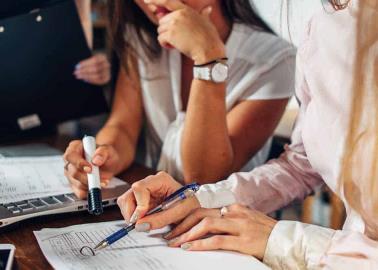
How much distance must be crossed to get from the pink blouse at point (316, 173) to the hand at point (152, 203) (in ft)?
0.15

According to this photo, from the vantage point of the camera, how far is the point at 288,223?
80 cm

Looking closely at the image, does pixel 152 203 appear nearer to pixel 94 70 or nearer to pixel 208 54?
pixel 208 54

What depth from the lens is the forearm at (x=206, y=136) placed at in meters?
1.12

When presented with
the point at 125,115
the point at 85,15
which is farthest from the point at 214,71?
the point at 85,15

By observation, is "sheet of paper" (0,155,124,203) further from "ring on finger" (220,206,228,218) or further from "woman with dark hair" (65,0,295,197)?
"ring on finger" (220,206,228,218)

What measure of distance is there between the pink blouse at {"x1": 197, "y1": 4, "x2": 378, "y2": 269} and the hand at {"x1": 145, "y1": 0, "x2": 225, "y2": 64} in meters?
0.22

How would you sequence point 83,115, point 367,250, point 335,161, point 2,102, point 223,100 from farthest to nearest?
point 83,115 → point 2,102 → point 223,100 → point 335,161 → point 367,250

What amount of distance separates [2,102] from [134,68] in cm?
31

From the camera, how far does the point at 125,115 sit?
137 centimetres

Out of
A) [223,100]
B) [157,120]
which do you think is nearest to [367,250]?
[223,100]

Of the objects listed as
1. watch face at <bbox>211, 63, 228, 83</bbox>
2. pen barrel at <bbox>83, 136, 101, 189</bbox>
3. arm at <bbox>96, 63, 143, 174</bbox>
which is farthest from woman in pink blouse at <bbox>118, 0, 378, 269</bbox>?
arm at <bbox>96, 63, 143, 174</bbox>

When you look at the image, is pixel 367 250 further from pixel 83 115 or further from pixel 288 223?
pixel 83 115

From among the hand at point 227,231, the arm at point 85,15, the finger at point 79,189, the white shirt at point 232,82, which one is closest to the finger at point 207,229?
the hand at point 227,231

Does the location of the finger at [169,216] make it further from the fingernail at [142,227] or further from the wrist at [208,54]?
the wrist at [208,54]
